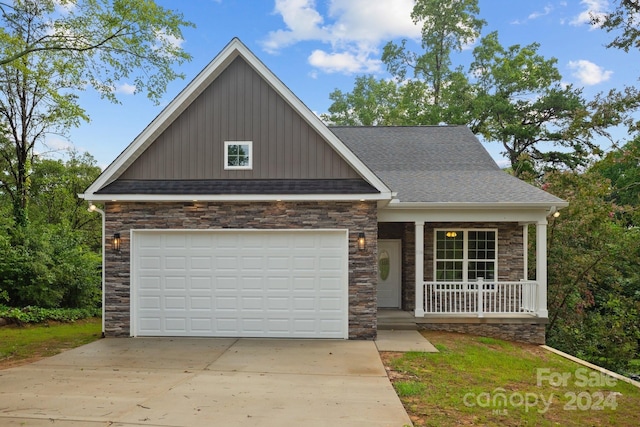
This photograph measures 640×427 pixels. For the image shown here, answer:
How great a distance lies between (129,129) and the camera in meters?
21.7

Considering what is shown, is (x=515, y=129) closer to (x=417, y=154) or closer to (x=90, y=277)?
(x=417, y=154)

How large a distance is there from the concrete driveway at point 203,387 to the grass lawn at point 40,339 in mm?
689

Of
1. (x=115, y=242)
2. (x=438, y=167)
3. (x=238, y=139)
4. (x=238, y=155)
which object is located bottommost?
(x=115, y=242)

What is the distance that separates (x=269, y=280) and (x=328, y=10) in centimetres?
1970

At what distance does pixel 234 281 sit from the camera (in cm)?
908

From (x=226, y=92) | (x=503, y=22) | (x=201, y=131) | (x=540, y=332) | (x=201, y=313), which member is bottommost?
(x=540, y=332)

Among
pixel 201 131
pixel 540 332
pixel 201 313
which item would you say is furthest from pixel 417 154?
pixel 201 313

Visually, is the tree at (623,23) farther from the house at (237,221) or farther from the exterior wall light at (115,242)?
the exterior wall light at (115,242)

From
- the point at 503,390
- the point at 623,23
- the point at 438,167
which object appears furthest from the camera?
the point at 438,167

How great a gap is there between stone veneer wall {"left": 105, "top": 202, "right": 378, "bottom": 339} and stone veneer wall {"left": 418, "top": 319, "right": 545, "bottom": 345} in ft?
7.32

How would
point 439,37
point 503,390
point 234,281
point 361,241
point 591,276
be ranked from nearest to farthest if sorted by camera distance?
point 503,390 → point 361,241 → point 234,281 → point 591,276 → point 439,37

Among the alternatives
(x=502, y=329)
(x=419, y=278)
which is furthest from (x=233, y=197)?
(x=502, y=329)

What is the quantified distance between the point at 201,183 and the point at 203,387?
4.58 metres

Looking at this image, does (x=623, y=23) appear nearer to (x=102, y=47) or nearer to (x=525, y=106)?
(x=102, y=47)
